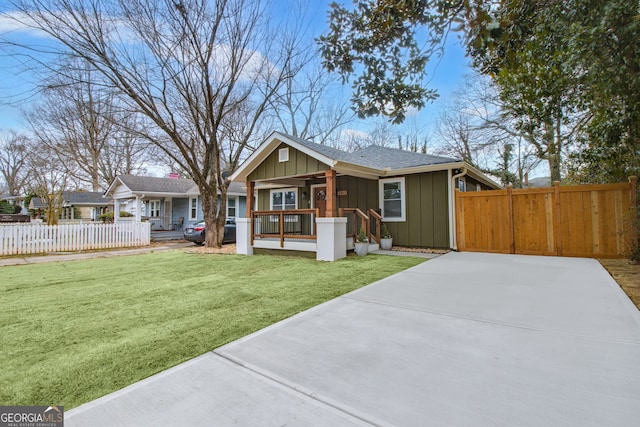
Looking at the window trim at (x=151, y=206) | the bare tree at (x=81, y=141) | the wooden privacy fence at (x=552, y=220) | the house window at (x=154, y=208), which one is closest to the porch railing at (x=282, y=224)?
the wooden privacy fence at (x=552, y=220)

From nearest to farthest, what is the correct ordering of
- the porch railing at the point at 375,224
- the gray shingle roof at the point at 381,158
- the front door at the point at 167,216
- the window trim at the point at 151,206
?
the gray shingle roof at the point at 381,158 < the porch railing at the point at 375,224 < the front door at the point at 167,216 < the window trim at the point at 151,206

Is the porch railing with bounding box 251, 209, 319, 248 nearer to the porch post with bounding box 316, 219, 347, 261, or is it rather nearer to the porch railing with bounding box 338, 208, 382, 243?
the porch post with bounding box 316, 219, 347, 261

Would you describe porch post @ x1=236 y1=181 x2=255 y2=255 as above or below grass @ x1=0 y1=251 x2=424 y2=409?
above

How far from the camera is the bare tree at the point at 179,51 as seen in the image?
28.1ft

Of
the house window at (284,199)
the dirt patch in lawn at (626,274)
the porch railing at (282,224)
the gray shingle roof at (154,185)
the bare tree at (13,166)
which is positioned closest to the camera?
the dirt patch in lawn at (626,274)

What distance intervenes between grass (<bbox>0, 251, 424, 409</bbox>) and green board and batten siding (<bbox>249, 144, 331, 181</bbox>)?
283cm

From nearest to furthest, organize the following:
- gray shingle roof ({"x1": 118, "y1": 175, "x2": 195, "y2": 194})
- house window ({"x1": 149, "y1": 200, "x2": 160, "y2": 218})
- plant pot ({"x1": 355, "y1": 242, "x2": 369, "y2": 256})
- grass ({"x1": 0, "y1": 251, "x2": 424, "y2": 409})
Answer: grass ({"x1": 0, "y1": 251, "x2": 424, "y2": 409}) → plant pot ({"x1": 355, "y1": 242, "x2": 369, "y2": 256}) → gray shingle roof ({"x1": 118, "y1": 175, "x2": 195, "y2": 194}) → house window ({"x1": 149, "y1": 200, "x2": 160, "y2": 218})

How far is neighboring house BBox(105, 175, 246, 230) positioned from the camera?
17.6 meters

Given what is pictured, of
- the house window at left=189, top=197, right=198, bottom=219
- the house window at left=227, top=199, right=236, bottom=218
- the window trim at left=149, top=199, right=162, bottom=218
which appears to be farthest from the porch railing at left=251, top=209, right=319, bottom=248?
the window trim at left=149, top=199, right=162, bottom=218

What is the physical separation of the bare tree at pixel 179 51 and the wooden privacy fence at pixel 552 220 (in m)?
8.46

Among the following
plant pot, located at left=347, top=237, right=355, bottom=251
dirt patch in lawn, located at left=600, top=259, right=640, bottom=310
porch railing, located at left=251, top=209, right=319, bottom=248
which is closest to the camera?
dirt patch in lawn, located at left=600, top=259, right=640, bottom=310

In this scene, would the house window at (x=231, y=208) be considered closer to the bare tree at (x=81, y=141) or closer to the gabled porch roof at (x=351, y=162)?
the bare tree at (x=81, y=141)

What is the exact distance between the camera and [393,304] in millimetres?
3758

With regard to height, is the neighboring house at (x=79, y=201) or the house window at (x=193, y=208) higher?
the neighboring house at (x=79, y=201)
